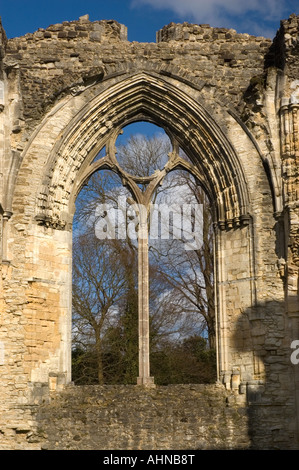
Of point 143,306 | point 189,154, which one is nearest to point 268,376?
point 143,306

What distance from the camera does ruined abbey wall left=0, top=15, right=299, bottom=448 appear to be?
1106 cm

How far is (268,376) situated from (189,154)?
3605mm

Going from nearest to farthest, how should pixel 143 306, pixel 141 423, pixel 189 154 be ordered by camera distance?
pixel 141 423 < pixel 143 306 < pixel 189 154

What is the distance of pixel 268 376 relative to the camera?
11039 millimetres

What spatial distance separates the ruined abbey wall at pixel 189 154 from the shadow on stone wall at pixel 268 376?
15 mm

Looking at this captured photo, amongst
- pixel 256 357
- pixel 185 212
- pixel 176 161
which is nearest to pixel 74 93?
pixel 176 161

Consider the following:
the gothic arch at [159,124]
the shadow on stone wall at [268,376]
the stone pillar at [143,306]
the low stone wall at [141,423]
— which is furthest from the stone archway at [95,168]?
the stone pillar at [143,306]

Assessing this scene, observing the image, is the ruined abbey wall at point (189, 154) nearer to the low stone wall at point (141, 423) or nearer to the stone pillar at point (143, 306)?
the low stone wall at point (141, 423)

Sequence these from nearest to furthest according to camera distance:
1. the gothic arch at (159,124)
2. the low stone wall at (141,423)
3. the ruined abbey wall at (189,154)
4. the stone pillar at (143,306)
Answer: the low stone wall at (141,423), the ruined abbey wall at (189,154), the stone pillar at (143,306), the gothic arch at (159,124)

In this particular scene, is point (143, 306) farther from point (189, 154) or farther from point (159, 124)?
point (159, 124)

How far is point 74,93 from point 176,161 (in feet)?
6.00

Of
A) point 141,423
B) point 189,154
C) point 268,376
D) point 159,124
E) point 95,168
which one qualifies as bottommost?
point 141,423

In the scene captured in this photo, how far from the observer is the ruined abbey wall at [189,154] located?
11062mm

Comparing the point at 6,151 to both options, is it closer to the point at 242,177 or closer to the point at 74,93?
the point at 74,93
